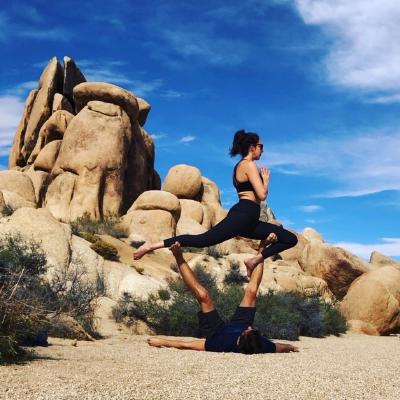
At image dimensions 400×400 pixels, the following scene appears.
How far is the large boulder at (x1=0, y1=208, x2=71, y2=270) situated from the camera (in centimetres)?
1642

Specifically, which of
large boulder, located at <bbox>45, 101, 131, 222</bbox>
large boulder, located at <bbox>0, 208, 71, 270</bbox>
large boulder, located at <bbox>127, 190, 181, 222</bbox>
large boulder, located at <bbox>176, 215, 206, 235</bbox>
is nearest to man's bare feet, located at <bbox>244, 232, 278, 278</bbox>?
large boulder, located at <bbox>0, 208, 71, 270</bbox>

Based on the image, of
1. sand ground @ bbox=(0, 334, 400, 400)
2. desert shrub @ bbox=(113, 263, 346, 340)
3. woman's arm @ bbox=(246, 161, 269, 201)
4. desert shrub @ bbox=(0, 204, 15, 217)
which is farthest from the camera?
desert shrub @ bbox=(0, 204, 15, 217)

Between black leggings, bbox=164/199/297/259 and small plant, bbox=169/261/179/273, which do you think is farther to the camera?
small plant, bbox=169/261/179/273

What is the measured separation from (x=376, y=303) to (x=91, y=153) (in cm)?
1938

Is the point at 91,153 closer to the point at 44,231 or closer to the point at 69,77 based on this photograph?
the point at 69,77

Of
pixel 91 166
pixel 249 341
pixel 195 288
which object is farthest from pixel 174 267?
pixel 249 341

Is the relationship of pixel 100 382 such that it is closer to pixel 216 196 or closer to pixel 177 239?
pixel 177 239

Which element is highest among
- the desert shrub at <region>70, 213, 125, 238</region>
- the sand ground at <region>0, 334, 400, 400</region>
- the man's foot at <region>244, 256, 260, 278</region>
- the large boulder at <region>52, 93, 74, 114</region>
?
the large boulder at <region>52, 93, 74, 114</region>

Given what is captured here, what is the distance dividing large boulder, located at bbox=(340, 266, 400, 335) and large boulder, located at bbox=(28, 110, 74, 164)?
24.6m

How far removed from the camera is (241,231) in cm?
802

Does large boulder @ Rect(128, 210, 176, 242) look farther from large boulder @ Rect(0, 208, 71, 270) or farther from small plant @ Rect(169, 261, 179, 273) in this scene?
large boulder @ Rect(0, 208, 71, 270)

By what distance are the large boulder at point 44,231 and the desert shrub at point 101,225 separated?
663cm

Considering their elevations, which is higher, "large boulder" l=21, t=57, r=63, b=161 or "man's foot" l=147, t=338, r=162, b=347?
"large boulder" l=21, t=57, r=63, b=161

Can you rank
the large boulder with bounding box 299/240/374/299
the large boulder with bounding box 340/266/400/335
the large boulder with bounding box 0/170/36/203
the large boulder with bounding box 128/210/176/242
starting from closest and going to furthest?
the large boulder with bounding box 340/266/400/335
the large boulder with bounding box 299/240/374/299
the large boulder with bounding box 128/210/176/242
the large boulder with bounding box 0/170/36/203
